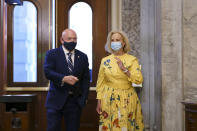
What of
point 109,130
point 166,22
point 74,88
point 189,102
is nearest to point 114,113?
point 109,130

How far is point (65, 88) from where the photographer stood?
3.35m

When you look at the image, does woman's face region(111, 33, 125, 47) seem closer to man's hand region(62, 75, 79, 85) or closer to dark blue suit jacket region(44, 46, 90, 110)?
dark blue suit jacket region(44, 46, 90, 110)

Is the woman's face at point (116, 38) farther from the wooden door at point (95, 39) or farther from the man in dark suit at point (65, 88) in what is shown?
the wooden door at point (95, 39)

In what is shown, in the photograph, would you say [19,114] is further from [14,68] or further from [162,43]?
[162,43]

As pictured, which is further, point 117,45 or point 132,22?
point 132,22

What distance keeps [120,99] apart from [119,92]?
8 cm

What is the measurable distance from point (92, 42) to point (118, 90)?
1852mm

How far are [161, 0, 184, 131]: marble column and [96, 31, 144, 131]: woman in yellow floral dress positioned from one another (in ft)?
1.02

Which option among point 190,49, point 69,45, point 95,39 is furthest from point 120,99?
point 95,39

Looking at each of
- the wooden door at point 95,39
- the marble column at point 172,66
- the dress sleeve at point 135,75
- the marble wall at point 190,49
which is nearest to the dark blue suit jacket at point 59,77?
the dress sleeve at point 135,75

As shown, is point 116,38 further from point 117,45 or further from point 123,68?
point 123,68

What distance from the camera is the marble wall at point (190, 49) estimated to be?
3252 millimetres

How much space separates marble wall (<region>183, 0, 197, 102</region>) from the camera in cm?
325

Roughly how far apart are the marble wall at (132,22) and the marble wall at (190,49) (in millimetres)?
1008
